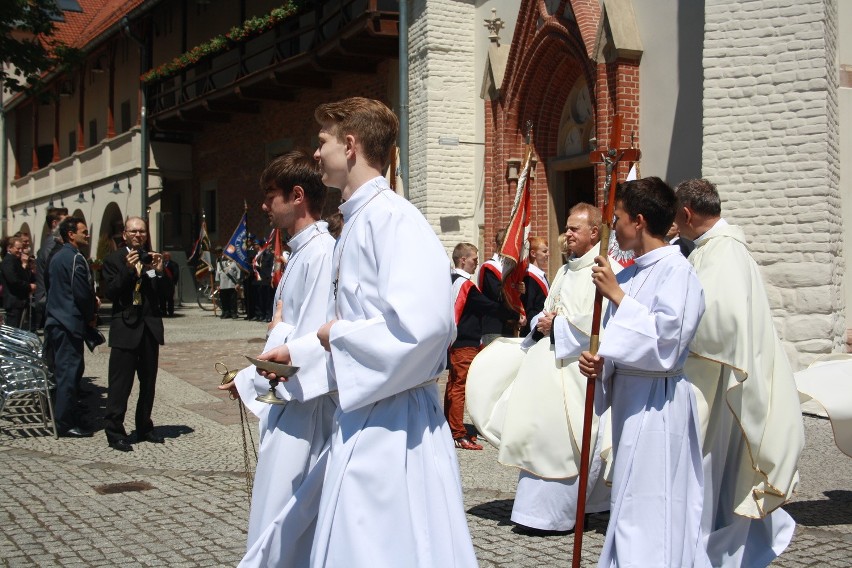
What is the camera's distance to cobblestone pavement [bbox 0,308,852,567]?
200 inches

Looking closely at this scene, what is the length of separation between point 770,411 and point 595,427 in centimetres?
117

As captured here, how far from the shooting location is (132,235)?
7973 mm

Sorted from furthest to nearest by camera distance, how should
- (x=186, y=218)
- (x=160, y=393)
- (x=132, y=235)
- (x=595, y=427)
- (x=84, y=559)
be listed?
(x=186, y=218), (x=160, y=393), (x=132, y=235), (x=595, y=427), (x=84, y=559)

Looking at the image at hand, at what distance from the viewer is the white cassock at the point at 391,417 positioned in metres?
2.90


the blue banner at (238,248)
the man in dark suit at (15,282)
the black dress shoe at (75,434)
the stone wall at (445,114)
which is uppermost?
the stone wall at (445,114)

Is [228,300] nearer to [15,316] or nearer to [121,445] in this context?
[15,316]

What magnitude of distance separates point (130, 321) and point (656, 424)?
5.22 meters

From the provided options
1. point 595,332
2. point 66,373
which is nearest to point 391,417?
point 595,332

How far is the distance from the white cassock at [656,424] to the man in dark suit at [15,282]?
10025mm

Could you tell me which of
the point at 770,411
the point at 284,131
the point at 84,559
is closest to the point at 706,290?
the point at 770,411

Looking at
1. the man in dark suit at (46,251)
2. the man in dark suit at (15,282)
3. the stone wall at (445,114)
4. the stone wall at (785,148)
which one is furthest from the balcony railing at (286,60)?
the man in dark suit at (46,251)

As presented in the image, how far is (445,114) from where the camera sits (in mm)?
18141

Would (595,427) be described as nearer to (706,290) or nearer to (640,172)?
(706,290)

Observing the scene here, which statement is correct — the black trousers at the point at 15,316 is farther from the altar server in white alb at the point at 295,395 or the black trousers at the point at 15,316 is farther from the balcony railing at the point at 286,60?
the altar server in white alb at the point at 295,395
